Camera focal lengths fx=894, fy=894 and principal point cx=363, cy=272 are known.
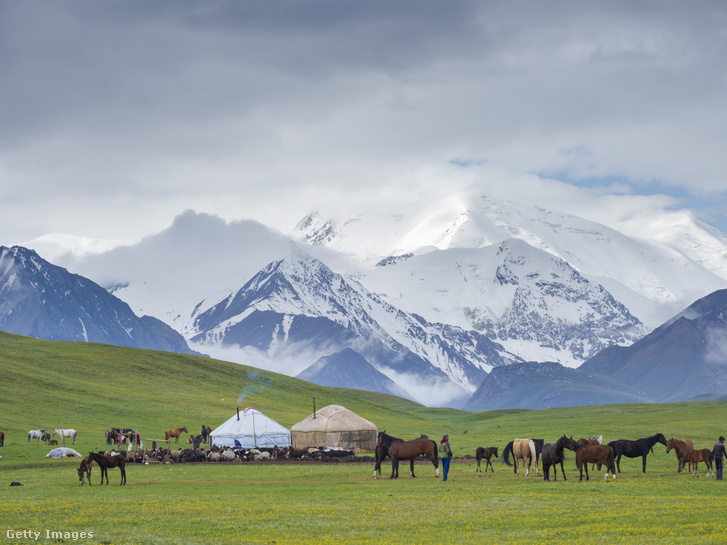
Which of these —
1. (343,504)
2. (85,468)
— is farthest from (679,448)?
(85,468)

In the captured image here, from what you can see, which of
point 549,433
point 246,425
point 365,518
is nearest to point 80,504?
point 365,518

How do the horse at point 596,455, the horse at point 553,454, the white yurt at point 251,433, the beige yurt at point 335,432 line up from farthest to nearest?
the white yurt at point 251,433 < the beige yurt at point 335,432 < the horse at point 553,454 < the horse at point 596,455

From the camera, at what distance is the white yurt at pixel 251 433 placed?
80375 millimetres

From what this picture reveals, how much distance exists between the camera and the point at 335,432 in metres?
79.9

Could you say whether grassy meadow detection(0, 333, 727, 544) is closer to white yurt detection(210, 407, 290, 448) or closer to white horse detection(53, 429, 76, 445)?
white horse detection(53, 429, 76, 445)

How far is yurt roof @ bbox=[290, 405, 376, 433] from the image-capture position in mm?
80081

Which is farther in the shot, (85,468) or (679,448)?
(679,448)

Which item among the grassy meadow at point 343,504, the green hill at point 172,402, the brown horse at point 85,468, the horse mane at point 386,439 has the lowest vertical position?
the grassy meadow at point 343,504

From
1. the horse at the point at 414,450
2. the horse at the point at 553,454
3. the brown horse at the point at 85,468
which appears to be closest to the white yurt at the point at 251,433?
the horse at the point at 414,450

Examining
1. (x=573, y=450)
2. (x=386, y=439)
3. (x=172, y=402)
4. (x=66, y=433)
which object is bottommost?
(x=573, y=450)

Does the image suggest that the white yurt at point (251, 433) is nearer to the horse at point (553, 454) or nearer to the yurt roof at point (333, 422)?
the yurt roof at point (333, 422)

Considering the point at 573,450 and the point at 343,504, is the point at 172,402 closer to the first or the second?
the point at 573,450

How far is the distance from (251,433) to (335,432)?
7.58m

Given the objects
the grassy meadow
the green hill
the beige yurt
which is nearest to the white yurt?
the beige yurt
